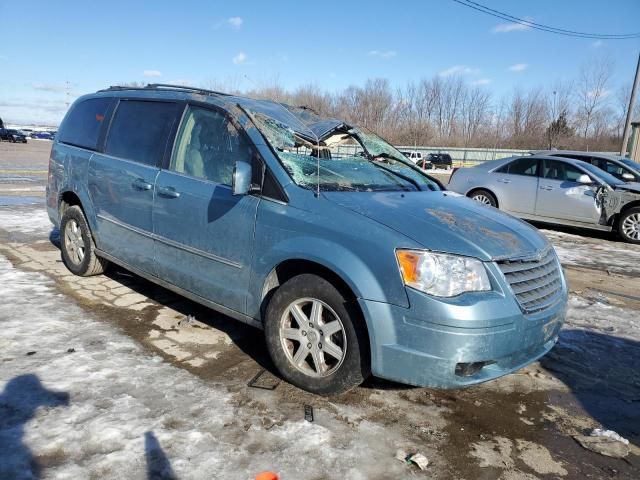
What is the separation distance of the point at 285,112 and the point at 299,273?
149cm

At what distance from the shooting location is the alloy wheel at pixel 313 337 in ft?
9.77

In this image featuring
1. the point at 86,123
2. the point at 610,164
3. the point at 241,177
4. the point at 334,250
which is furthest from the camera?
the point at 610,164

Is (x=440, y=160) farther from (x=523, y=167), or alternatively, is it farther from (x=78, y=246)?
(x=78, y=246)

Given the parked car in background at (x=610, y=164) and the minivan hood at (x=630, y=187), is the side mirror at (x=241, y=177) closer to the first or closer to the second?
the minivan hood at (x=630, y=187)

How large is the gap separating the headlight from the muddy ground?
835 millimetres

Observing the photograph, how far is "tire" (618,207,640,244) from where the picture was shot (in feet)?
30.6

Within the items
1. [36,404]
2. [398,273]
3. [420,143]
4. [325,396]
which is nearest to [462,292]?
[398,273]

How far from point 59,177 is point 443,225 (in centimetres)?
418

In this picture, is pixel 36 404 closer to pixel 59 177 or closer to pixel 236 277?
pixel 236 277

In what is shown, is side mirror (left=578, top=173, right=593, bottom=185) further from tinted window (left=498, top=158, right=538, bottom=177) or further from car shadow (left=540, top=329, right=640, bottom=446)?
car shadow (left=540, top=329, right=640, bottom=446)

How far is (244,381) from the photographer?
3273 millimetres

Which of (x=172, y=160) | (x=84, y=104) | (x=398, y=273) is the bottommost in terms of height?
(x=398, y=273)

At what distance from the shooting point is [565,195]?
9891 millimetres

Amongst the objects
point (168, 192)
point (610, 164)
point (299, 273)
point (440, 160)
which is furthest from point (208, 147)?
point (440, 160)
